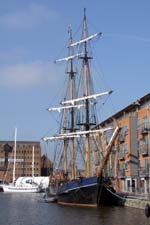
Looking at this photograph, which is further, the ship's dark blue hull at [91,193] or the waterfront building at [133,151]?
the waterfront building at [133,151]

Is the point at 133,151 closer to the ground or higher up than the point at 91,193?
higher up

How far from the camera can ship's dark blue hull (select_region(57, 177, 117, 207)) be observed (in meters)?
64.8

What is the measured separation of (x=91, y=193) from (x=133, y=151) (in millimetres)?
24041

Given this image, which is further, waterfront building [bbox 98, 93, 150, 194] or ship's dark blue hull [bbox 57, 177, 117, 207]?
waterfront building [bbox 98, 93, 150, 194]

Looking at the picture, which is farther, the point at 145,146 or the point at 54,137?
the point at 54,137

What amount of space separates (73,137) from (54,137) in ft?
22.9

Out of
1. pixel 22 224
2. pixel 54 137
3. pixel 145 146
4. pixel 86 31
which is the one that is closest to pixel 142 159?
pixel 145 146

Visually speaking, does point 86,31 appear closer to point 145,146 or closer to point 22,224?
point 145,146

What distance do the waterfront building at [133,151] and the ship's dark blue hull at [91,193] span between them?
35.8 feet

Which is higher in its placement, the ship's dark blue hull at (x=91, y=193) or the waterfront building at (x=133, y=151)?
the waterfront building at (x=133, y=151)

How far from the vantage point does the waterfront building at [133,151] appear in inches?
3214

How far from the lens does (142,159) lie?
8381 cm

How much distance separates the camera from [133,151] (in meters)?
87.6

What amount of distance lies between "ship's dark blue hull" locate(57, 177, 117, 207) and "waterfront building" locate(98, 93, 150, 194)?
10.9 m
